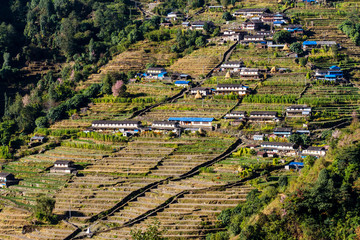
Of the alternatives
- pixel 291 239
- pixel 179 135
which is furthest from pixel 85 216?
pixel 291 239

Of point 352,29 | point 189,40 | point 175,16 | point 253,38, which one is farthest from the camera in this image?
point 175,16

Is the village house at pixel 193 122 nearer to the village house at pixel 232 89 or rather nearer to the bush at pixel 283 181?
the village house at pixel 232 89

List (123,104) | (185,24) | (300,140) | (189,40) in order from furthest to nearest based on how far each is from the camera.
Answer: (185,24)
(189,40)
(123,104)
(300,140)

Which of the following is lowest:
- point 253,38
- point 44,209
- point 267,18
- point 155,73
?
point 44,209

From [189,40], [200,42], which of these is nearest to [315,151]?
[200,42]

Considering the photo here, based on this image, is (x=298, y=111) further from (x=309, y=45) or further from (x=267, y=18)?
(x=267, y=18)

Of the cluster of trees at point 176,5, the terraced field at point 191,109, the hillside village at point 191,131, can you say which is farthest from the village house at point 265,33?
the cluster of trees at point 176,5

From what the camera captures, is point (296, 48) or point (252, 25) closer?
point (296, 48)
